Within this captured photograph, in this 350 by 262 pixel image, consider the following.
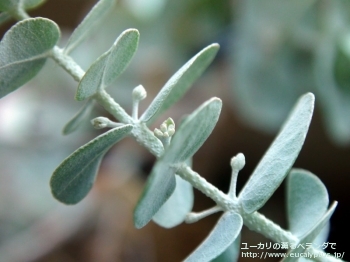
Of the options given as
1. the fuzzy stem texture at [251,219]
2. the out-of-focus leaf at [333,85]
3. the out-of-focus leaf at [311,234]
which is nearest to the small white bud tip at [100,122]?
the fuzzy stem texture at [251,219]

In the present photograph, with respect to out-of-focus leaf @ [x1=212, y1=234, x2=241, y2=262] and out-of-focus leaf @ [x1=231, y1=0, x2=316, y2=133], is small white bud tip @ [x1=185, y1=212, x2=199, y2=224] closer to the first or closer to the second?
out-of-focus leaf @ [x1=212, y1=234, x2=241, y2=262]

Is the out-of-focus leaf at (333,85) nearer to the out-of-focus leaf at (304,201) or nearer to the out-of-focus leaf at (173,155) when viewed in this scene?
the out-of-focus leaf at (304,201)

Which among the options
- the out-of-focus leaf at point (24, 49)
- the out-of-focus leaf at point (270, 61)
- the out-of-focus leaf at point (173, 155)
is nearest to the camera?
the out-of-focus leaf at point (173, 155)

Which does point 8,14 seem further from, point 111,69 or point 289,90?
point 289,90

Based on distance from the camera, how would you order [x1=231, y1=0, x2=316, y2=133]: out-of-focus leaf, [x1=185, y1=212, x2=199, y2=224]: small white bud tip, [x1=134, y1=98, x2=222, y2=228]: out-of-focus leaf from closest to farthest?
[x1=134, y1=98, x2=222, y2=228]: out-of-focus leaf < [x1=185, y1=212, x2=199, y2=224]: small white bud tip < [x1=231, y1=0, x2=316, y2=133]: out-of-focus leaf

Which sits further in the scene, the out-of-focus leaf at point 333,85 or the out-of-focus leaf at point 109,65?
the out-of-focus leaf at point 333,85

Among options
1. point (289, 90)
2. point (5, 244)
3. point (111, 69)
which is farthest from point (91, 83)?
point (5, 244)

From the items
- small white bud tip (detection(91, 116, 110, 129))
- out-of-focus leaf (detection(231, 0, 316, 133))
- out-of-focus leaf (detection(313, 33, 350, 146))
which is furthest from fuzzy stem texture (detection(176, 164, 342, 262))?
out-of-focus leaf (detection(231, 0, 316, 133))
